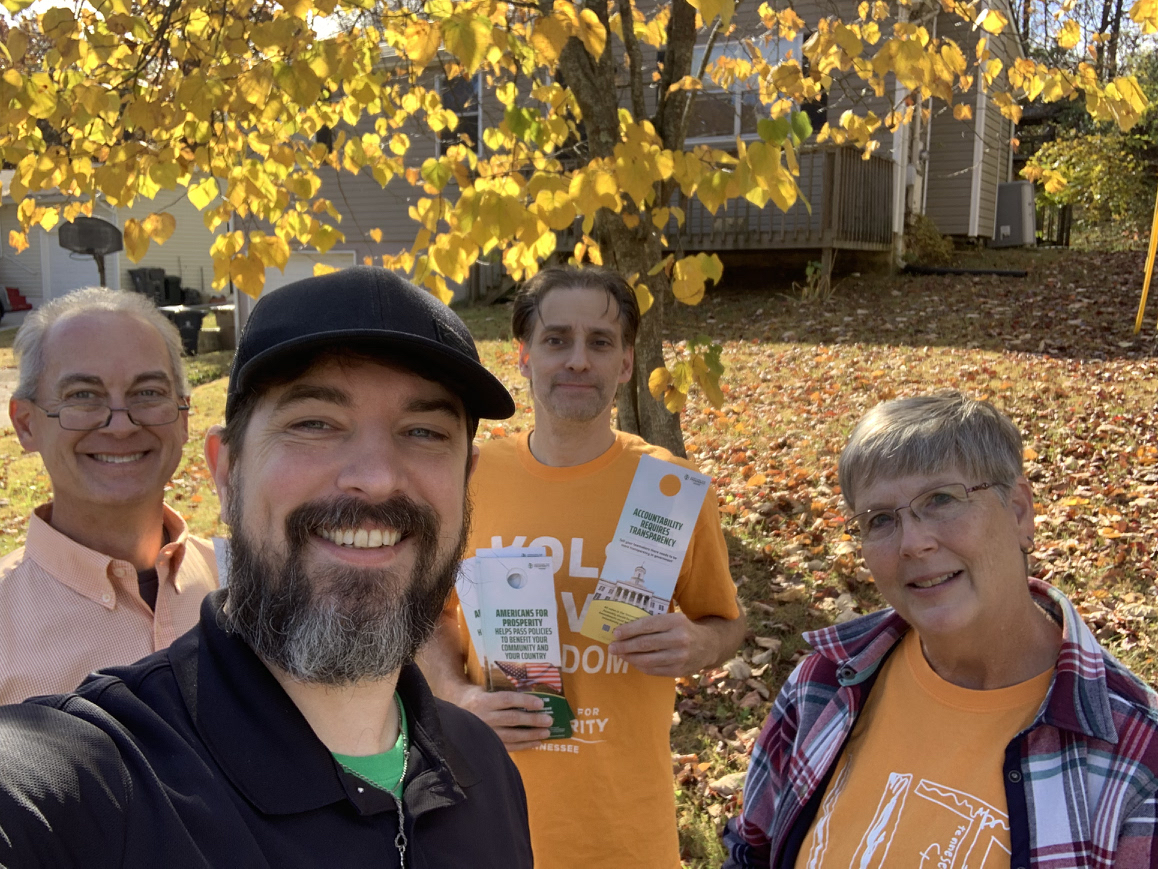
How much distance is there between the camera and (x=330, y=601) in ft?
5.14

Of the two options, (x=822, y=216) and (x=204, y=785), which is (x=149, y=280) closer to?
(x=822, y=216)

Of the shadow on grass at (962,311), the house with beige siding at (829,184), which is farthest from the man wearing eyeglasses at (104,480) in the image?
the shadow on grass at (962,311)

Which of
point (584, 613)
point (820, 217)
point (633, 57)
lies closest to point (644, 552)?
point (584, 613)

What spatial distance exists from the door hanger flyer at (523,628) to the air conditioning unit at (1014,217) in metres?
20.7

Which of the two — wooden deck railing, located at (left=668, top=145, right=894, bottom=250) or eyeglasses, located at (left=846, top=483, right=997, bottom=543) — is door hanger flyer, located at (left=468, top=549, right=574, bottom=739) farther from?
wooden deck railing, located at (left=668, top=145, right=894, bottom=250)

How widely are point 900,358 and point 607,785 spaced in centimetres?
887

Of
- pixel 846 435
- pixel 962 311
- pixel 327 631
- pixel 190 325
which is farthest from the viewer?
pixel 190 325

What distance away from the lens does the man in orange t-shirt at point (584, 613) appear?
2717mm

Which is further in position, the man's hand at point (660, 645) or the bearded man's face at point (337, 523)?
the man's hand at point (660, 645)

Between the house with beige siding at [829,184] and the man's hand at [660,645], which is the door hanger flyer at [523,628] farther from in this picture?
the house with beige siding at [829,184]

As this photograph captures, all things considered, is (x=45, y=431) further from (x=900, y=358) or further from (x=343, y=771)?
(x=900, y=358)

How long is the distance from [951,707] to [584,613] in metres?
1.06

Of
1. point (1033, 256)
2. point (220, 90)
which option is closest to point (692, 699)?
point (220, 90)

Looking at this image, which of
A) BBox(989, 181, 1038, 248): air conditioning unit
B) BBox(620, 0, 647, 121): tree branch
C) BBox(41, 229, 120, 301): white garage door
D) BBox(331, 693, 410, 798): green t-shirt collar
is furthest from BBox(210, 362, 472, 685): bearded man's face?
BBox(41, 229, 120, 301): white garage door
